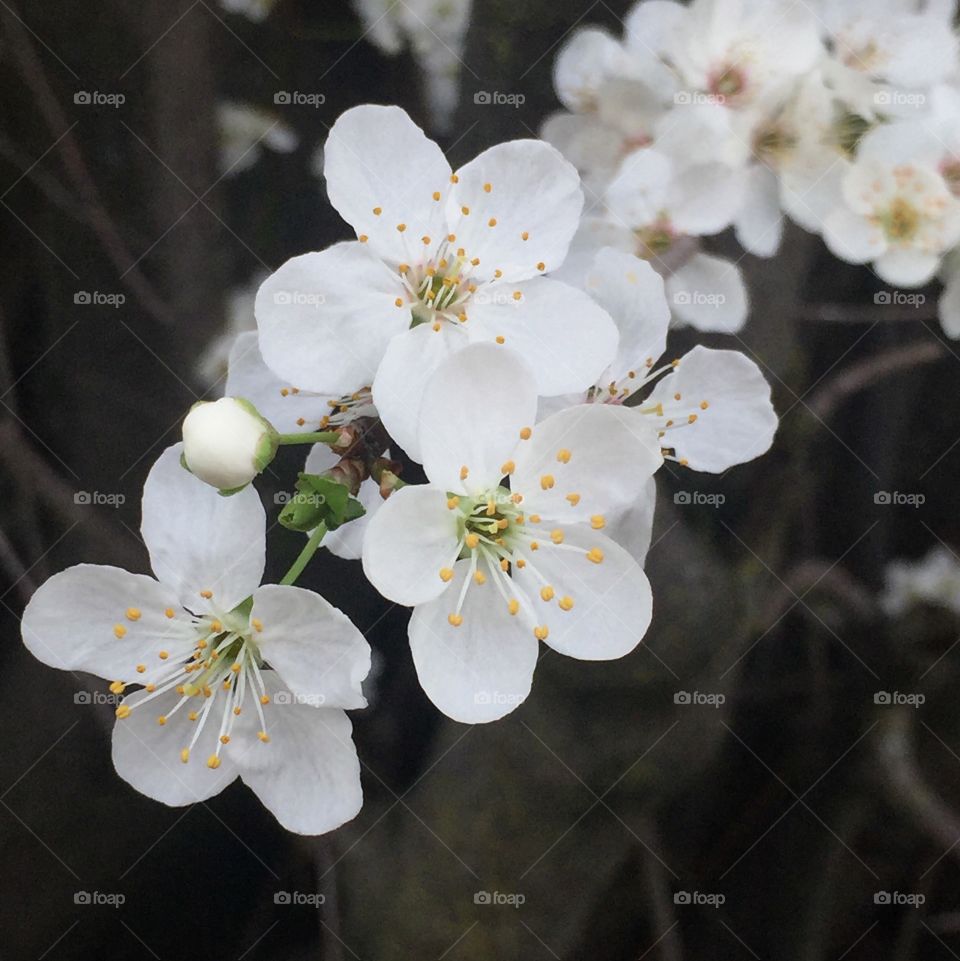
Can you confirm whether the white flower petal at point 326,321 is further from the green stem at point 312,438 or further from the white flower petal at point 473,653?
the white flower petal at point 473,653

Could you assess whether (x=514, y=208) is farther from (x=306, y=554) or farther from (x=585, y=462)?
(x=306, y=554)

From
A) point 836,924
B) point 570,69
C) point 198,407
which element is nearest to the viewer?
point 198,407

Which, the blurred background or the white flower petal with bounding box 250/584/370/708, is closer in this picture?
the white flower petal with bounding box 250/584/370/708

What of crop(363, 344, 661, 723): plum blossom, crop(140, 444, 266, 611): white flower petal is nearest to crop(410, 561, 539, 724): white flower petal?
crop(363, 344, 661, 723): plum blossom

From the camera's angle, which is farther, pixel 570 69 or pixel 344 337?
pixel 570 69

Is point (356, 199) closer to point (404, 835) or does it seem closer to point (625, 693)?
point (625, 693)

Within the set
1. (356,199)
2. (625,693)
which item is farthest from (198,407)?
(625,693)

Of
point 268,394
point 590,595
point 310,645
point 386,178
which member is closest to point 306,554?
point 310,645

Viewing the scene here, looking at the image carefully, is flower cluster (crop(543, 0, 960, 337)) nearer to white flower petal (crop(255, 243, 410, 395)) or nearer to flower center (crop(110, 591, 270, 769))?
white flower petal (crop(255, 243, 410, 395))
